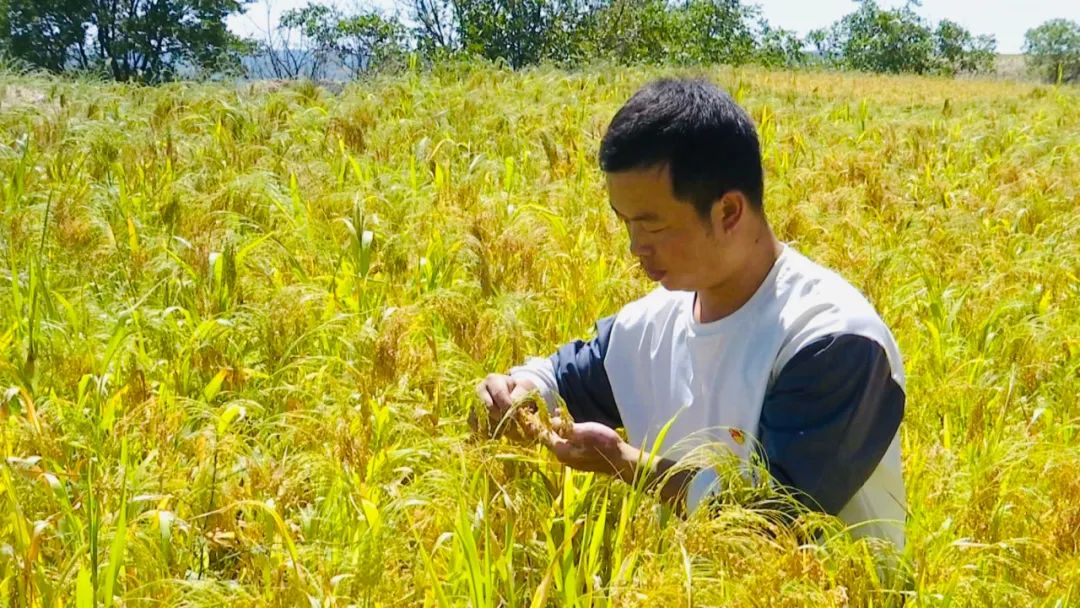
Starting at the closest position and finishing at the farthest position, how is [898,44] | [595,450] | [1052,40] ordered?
1. [595,450]
2. [898,44]
3. [1052,40]

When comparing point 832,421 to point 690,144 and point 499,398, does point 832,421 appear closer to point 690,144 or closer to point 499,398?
point 690,144

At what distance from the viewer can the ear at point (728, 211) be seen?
173 centimetres

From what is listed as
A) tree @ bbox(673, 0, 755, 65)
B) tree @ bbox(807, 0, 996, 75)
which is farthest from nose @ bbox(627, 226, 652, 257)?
tree @ bbox(807, 0, 996, 75)

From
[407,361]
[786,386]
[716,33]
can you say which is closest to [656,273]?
[786,386]

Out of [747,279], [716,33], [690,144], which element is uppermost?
[716,33]

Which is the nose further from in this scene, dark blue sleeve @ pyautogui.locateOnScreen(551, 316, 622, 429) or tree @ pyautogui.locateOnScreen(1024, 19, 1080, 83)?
tree @ pyautogui.locateOnScreen(1024, 19, 1080, 83)

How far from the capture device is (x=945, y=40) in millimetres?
59312

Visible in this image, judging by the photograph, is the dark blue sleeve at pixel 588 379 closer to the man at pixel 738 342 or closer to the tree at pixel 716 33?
the man at pixel 738 342

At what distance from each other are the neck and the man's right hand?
362 millimetres

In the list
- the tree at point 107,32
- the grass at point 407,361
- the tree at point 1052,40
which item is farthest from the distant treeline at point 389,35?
the tree at point 1052,40

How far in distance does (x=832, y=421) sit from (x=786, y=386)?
0.09 meters

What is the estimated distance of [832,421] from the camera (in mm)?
1566

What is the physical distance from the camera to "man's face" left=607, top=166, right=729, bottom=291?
173 centimetres

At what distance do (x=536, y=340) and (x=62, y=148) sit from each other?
2988 mm
